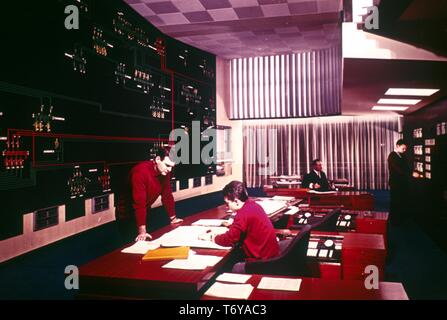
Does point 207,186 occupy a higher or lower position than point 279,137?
lower

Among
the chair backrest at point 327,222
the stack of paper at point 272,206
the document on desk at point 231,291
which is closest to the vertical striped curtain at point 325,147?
the stack of paper at point 272,206

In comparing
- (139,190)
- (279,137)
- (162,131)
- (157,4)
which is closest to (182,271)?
(139,190)

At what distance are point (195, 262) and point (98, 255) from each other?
209 cm

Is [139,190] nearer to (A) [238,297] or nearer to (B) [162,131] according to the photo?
(A) [238,297]

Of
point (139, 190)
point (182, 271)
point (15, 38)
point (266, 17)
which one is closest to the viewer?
point (182, 271)

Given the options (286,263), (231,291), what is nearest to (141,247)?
(231,291)

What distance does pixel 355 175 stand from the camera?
899 cm

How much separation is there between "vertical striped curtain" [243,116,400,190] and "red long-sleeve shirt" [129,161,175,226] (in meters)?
5.90

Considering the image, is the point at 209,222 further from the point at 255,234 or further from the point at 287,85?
the point at 287,85

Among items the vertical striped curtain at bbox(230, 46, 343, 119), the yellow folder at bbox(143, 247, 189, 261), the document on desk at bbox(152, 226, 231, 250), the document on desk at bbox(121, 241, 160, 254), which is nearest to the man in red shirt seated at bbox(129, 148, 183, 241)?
the document on desk at bbox(152, 226, 231, 250)

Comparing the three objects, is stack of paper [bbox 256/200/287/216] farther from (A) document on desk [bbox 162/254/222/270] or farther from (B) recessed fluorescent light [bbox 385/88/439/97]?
(B) recessed fluorescent light [bbox 385/88/439/97]

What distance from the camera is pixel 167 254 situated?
2277 millimetres
